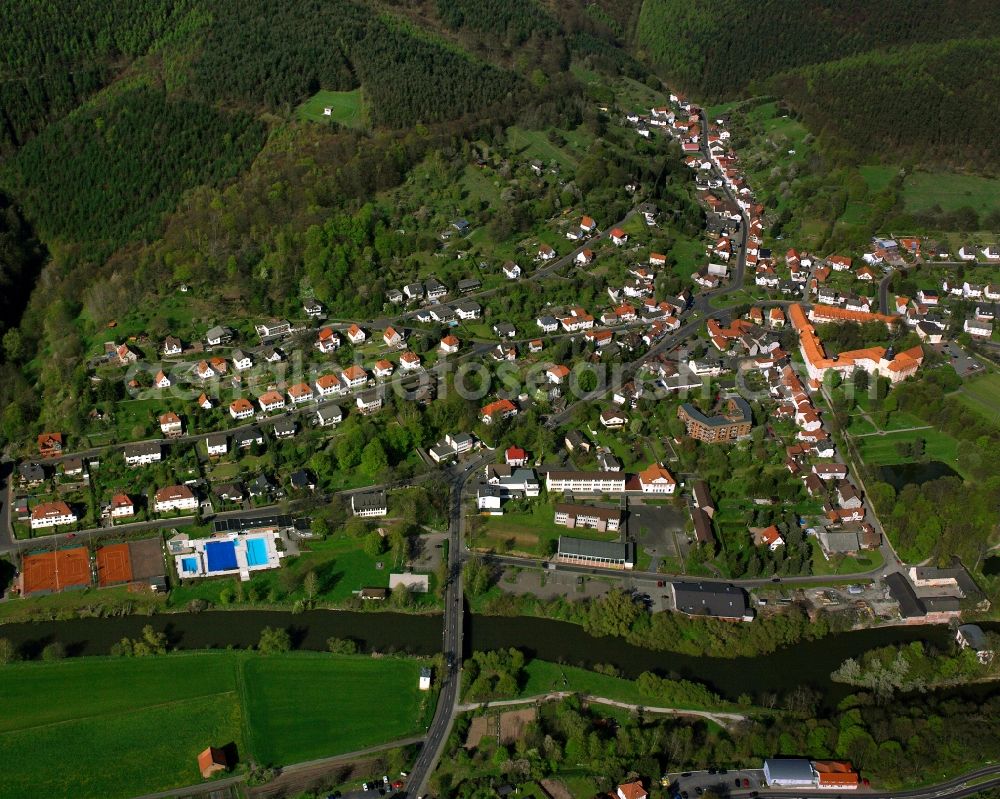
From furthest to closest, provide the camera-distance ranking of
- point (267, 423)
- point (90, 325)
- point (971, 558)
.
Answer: point (90, 325) < point (267, 423) < point (971, 558)

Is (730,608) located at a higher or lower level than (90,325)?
lower

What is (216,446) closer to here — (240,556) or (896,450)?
(240,556)

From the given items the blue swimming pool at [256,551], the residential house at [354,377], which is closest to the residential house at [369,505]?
the blue swimming pool at [256,551]

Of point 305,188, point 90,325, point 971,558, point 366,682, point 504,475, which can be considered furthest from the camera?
point 305,188

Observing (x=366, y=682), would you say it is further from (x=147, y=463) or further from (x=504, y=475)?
(x=147, y=463)

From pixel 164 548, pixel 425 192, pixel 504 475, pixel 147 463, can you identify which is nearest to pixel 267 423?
pixel 147 463

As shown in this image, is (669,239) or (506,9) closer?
(669,239)

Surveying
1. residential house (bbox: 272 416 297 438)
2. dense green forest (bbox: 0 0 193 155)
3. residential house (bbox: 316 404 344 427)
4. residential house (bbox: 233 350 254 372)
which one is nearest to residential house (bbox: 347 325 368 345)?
residential house (bbox: 233 350 254 372)
